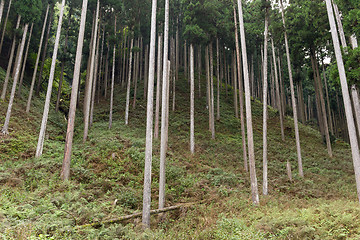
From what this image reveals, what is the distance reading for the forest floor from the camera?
6.15 m

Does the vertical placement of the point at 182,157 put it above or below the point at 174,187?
above

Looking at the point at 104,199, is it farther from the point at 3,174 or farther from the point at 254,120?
the point at 254,120

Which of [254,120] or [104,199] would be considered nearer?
[104,199]

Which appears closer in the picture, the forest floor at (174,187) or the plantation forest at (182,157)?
the forest floor at (174,187)

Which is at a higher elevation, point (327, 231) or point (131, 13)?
point (131, 13)

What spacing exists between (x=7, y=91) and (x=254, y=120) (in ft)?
85.6

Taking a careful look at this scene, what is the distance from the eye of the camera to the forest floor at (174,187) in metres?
6.15

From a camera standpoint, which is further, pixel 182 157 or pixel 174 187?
pixel 182 157

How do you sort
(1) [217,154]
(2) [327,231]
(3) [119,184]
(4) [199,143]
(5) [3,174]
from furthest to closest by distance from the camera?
(4) [199,143] → (1) [217,154] → (3) [119,184] → (5) [3,174] → (2) [327,231]

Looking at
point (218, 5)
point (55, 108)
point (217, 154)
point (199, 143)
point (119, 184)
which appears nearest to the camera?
point (119, 184)

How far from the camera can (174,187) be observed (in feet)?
37.9

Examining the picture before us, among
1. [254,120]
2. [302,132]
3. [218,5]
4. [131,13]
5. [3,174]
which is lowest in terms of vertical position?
[3,174]

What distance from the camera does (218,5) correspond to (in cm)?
2022

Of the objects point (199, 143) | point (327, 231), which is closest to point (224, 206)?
point (327, 231)
